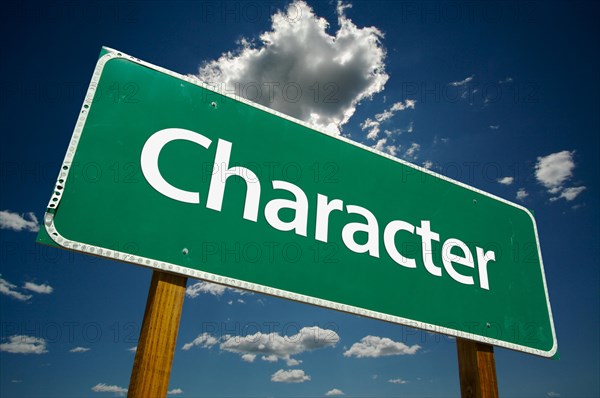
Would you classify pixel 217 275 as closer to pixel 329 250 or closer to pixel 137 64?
pixel 329 250

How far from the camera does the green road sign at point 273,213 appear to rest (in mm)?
1885

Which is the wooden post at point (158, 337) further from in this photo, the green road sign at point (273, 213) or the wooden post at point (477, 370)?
the wooden post at point (477, 370)

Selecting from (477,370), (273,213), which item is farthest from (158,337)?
(477,370)

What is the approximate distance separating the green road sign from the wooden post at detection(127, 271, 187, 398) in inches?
4.5

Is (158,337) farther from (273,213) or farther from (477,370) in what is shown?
(477,370)

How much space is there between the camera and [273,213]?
7.50 feet

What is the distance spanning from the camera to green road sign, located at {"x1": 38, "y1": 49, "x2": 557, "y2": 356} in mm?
1885

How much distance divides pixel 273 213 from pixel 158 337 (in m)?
0.89

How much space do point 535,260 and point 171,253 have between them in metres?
3.22

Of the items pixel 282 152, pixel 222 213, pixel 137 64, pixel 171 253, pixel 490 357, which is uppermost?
pixel 137 64

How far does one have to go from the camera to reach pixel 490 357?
2814 millimetres

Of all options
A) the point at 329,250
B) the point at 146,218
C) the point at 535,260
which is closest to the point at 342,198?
the point at 329,250

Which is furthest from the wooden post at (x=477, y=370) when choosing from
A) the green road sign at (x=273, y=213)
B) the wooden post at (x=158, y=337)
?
the wooden post at (x=158, y=337)

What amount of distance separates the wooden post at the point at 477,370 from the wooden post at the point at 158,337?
2100mm
